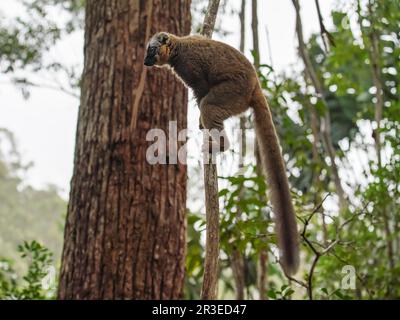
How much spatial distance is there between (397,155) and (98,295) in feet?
8.94

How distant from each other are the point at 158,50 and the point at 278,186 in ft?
4.20

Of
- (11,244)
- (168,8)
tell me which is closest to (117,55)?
(168,8)

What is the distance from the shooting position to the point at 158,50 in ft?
11.9

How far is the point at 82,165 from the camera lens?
13.3 ft

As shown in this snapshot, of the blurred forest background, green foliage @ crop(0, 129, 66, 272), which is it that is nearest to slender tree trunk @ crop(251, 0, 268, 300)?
the blurred forest background

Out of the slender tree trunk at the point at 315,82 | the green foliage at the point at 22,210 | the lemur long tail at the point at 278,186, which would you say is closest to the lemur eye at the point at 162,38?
the lemur long tail at the point at 278,186

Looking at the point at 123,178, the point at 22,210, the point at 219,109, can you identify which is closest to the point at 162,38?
the point at 219,109

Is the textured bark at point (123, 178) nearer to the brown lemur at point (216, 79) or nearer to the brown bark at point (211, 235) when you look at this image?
the brown lemur at point (216, 79)

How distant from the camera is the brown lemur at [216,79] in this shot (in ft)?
11.7

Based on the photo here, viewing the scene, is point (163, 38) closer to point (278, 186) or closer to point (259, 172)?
point (278, 186)

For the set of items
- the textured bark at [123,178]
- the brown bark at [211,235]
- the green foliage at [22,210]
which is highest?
the green foliage at [22,210]

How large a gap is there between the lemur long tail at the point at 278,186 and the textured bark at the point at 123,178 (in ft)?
2.74

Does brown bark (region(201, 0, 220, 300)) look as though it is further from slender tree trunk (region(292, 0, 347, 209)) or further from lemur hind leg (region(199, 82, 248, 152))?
slender tree trunk (region(292, 0, 347, 209))

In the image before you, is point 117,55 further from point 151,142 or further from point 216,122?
point 216,122
